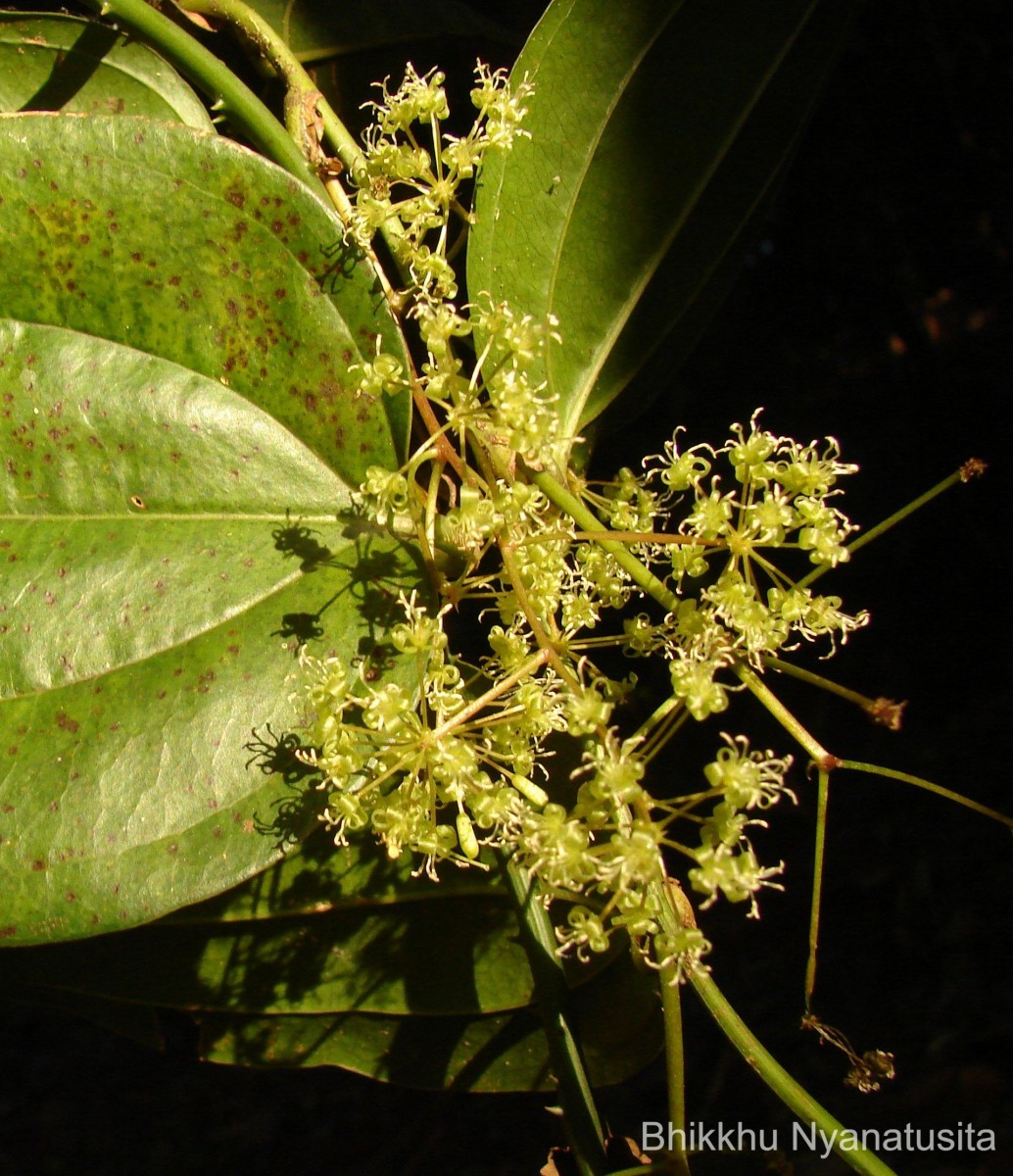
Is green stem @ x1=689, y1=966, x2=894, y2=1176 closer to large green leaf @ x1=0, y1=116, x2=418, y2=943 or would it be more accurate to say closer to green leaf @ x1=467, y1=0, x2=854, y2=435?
large green leaf @ x1=0, y1=116, x2=418, y2=943

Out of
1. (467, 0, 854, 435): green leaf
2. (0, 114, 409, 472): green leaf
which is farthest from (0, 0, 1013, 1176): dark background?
(0, 114, 409, 472): green leaf

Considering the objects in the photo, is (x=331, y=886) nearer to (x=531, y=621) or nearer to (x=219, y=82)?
(x=531, y=621)

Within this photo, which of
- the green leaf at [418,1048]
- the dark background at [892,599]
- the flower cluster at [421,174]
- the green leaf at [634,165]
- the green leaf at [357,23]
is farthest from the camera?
→ the dark background at [892,599]

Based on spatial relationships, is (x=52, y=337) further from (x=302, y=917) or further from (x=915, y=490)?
(x=915, y=490)

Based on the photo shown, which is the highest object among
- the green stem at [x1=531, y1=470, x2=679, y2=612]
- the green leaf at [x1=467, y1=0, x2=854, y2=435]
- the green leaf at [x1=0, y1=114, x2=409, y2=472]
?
the green leaf at [x1=467, y1=0, x2=854, y2=435]

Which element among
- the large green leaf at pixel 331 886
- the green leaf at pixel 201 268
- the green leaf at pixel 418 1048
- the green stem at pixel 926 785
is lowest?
the green leaf at pixel 418 1048

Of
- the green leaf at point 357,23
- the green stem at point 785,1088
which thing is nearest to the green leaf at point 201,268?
the green leaf at point 357,23

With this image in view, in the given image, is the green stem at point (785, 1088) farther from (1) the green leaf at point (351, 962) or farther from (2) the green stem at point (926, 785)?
(1) the green leaf at point (351, 962)
